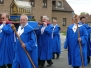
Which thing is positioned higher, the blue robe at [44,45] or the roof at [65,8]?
the roof at [65,8]

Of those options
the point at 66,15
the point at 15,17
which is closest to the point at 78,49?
the point at 15,17

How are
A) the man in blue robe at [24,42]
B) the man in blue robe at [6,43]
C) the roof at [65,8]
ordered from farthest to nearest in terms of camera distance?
the roof at [65,8], the man in blue robe at [6,43], the man in blue robe at [24,42]

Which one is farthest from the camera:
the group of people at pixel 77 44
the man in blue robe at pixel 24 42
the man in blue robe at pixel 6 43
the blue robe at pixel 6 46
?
the blue robe at pixel 6 46

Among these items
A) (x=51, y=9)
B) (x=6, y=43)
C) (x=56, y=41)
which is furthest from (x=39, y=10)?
(x=6, y=43)

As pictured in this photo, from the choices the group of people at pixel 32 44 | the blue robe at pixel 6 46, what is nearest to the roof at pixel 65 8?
the group of people at pixel 32 44

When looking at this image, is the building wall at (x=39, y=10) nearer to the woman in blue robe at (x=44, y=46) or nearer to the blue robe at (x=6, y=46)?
the woman in blue robe at (x=44, y=46)

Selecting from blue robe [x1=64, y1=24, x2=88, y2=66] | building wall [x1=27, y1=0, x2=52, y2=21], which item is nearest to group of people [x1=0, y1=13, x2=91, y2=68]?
blue robe [x1=64, y1=24, x2=88, y2=66]

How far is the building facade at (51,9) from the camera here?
40.1 meters

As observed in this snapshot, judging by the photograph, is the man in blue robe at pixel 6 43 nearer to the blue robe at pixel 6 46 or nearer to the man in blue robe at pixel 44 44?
the blue robe at pixel 6 46

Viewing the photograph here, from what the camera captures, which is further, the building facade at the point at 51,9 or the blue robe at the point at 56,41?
the building facade at the point at 51,9

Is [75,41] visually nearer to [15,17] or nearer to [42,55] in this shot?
[42,55]

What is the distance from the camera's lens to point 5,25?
8.23 m

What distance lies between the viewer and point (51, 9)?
1841 inches

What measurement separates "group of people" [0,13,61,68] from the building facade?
2827 centimetres
